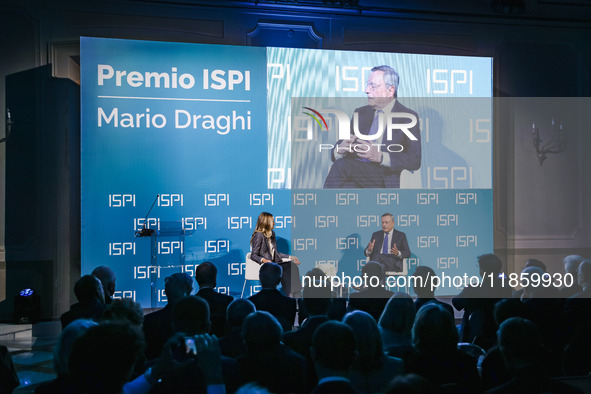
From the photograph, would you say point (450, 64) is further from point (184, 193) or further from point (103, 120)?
point (103, 120)

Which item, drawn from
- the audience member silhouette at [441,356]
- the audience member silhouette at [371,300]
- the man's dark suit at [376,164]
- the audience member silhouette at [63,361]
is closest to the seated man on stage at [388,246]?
the man's dark suit at [376,164]

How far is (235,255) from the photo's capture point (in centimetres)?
669

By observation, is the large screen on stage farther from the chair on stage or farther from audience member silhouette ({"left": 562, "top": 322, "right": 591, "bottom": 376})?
audience member silhouette ({"left": 562, "top": 322, "right": 591, "bottom": 376})

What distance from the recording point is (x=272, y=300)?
3838 millimetres

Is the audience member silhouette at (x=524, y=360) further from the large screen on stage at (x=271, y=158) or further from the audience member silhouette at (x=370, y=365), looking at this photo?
the large screen on stage at (x=271, y=158)

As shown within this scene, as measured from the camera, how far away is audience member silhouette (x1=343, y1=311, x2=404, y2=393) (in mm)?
2254

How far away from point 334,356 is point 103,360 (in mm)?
792

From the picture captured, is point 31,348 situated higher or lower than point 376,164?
lower

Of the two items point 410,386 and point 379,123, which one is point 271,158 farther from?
point 410,386

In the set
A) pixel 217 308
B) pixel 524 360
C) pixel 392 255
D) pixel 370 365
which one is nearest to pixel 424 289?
pixel 217 308

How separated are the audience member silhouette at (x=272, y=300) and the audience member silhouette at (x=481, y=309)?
1170 millimetres

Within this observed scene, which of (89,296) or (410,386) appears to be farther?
(89,296)

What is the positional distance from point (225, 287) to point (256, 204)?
41.9 inches

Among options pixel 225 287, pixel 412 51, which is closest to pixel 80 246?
pixel 225 287
